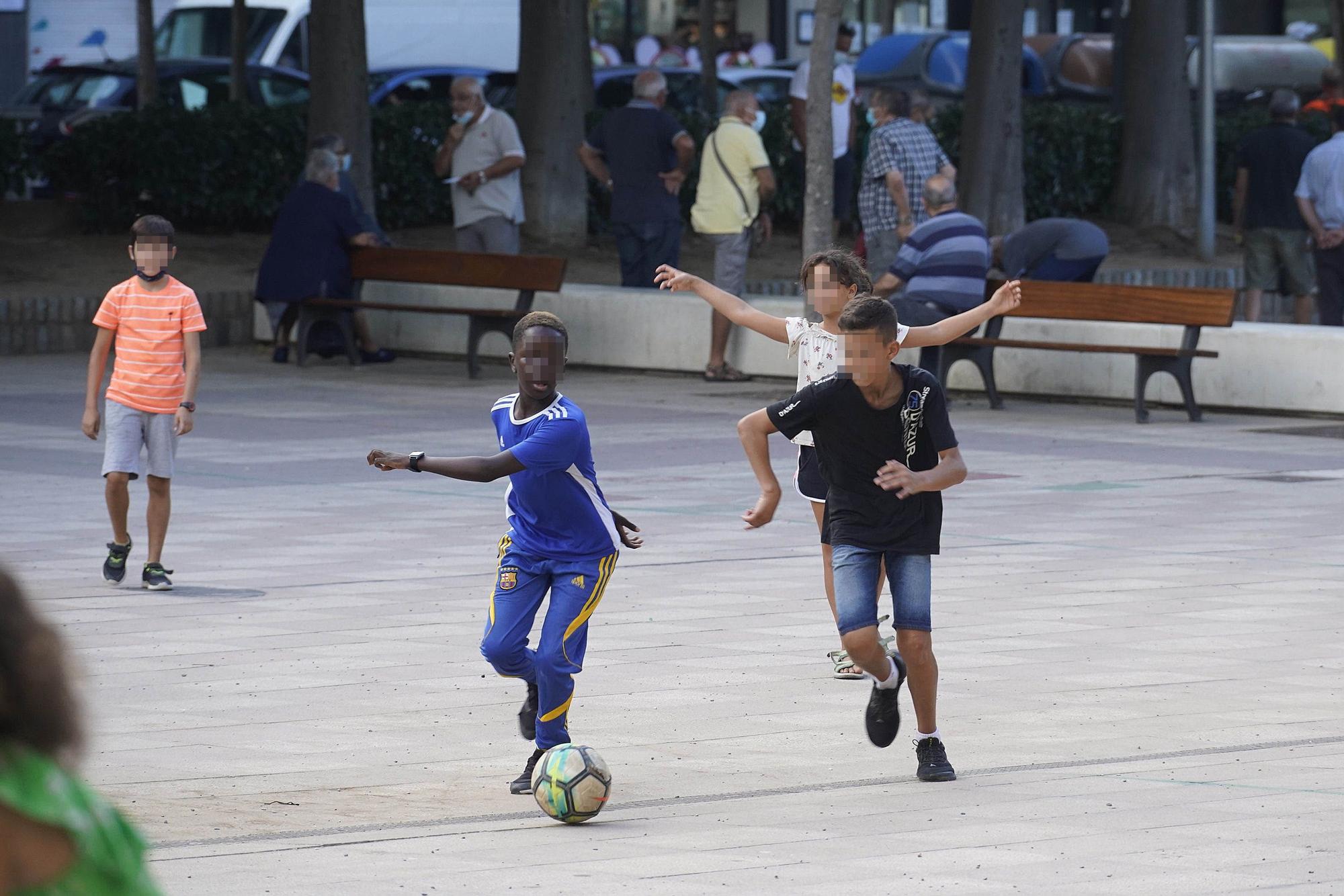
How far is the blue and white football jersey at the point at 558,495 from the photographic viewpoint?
6.05 m

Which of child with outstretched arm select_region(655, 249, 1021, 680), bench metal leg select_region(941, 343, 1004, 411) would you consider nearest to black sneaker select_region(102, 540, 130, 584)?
child with outstretched arm select_region(655, 249, 1021, 680)

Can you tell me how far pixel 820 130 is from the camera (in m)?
16.5

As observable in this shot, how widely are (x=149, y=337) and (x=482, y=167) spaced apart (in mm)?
9561

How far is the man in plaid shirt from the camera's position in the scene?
1708 cm

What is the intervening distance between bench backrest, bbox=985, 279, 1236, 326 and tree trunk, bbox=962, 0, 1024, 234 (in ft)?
23.6

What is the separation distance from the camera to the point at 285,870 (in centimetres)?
522

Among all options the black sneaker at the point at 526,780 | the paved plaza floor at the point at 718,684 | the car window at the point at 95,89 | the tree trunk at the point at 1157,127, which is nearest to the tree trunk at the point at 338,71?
the paved plaza floor at the point at 718,684

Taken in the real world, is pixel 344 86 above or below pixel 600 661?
above

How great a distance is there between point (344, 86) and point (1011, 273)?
6.67 m

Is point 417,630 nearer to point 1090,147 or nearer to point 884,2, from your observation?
point 1090,147

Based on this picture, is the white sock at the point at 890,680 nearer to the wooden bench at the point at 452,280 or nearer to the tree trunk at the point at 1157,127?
the wooden bench at the point at 452,280

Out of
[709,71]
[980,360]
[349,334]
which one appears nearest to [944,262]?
[980,360]

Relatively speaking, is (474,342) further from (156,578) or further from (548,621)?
(548,621)

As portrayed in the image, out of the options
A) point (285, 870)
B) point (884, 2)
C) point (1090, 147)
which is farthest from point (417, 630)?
point (884, 2)
